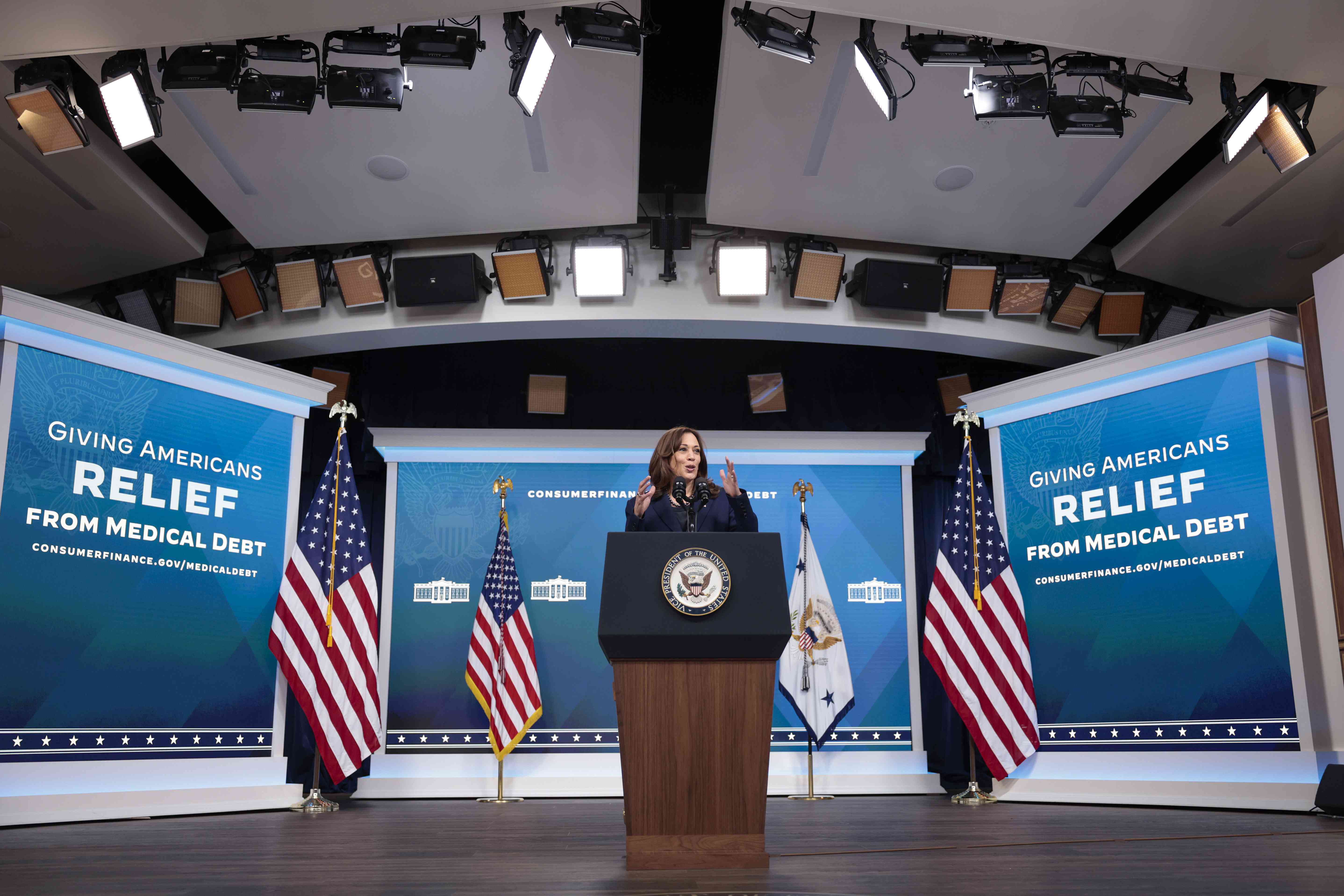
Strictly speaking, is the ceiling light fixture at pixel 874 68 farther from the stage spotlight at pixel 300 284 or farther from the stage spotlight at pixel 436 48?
the stage spotlight at pixel 300 284

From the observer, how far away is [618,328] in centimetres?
653

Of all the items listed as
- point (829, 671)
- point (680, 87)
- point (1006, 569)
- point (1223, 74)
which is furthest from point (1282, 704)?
point (680, 87)

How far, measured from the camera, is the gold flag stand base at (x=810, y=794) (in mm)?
5855

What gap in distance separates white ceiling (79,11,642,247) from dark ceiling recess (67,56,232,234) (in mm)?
413

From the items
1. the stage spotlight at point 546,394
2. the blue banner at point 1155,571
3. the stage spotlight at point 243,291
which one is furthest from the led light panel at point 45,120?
the blue banner at point 1155,571

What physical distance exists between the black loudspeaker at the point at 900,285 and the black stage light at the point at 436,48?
3.10 meters

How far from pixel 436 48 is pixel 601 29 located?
0.73m

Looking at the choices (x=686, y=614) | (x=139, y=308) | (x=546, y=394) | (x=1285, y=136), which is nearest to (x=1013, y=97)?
(x=1285, y=136)

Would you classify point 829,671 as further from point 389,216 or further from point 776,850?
point 389,216

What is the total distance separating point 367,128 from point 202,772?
3628mm

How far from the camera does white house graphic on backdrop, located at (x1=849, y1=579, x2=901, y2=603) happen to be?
664 centimetres

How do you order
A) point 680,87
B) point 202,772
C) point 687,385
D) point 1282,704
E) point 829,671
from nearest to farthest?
point 1282,704 → point 202,772 → point 680,87 → point 829,671 → point 687,385

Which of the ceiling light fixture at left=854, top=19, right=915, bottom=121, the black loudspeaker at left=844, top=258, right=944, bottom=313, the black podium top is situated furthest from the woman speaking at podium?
the black loudspeaker at left=844, top=258, right=944, bottom=313

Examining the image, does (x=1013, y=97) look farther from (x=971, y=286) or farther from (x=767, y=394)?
(x=767, y=394)
